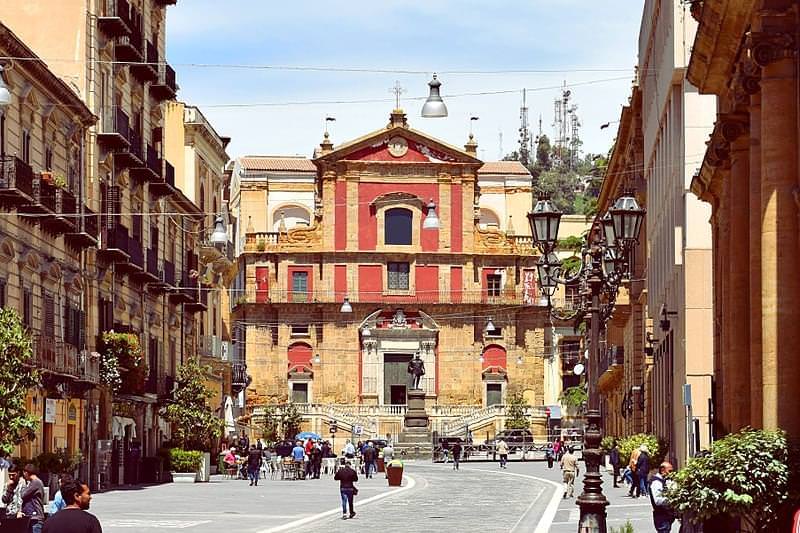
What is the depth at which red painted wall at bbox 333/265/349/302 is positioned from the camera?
4176 inches

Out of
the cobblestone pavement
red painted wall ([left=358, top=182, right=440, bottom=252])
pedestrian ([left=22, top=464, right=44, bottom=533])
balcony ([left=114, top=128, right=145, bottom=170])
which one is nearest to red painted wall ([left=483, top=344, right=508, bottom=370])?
red painted wall ([left=358, top=182, right=440, bottom=252])

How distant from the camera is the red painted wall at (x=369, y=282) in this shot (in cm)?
10644

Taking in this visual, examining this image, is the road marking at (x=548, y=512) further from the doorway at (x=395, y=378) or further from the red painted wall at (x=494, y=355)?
the doorway at (x=395, y=378)

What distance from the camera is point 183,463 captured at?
58906 mm

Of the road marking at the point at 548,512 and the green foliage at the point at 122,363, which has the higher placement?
the green foliage at the point at 122,363

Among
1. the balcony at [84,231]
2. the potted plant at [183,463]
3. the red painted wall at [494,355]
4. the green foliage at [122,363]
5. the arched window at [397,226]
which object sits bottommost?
the potted plant at [183,463]

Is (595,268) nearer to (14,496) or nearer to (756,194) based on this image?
(756,194)

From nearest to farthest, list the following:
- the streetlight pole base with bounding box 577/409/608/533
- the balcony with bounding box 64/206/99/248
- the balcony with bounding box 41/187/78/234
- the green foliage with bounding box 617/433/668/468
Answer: the streetlight pole base with bounding box 577/409/608/533, the green foliage with bounding box 617/433/668/468, the balcony with bounding box 41/187/78/234, the balcony with bounding box 64/206/99/248

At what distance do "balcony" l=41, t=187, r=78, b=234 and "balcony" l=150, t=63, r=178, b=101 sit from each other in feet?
43.4

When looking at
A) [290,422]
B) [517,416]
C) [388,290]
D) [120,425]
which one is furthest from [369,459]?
[388,290]

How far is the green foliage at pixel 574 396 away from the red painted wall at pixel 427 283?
11557mm

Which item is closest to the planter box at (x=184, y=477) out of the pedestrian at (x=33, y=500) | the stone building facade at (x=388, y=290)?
the pedestrian at (x=33, y=500)

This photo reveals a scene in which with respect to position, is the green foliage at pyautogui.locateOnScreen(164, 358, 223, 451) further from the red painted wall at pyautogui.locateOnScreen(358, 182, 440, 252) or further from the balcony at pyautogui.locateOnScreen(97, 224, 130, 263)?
the red painted wall at pyautogui.locateOnScreen(358, 182, 440, 252)

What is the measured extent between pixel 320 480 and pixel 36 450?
21471 mm
